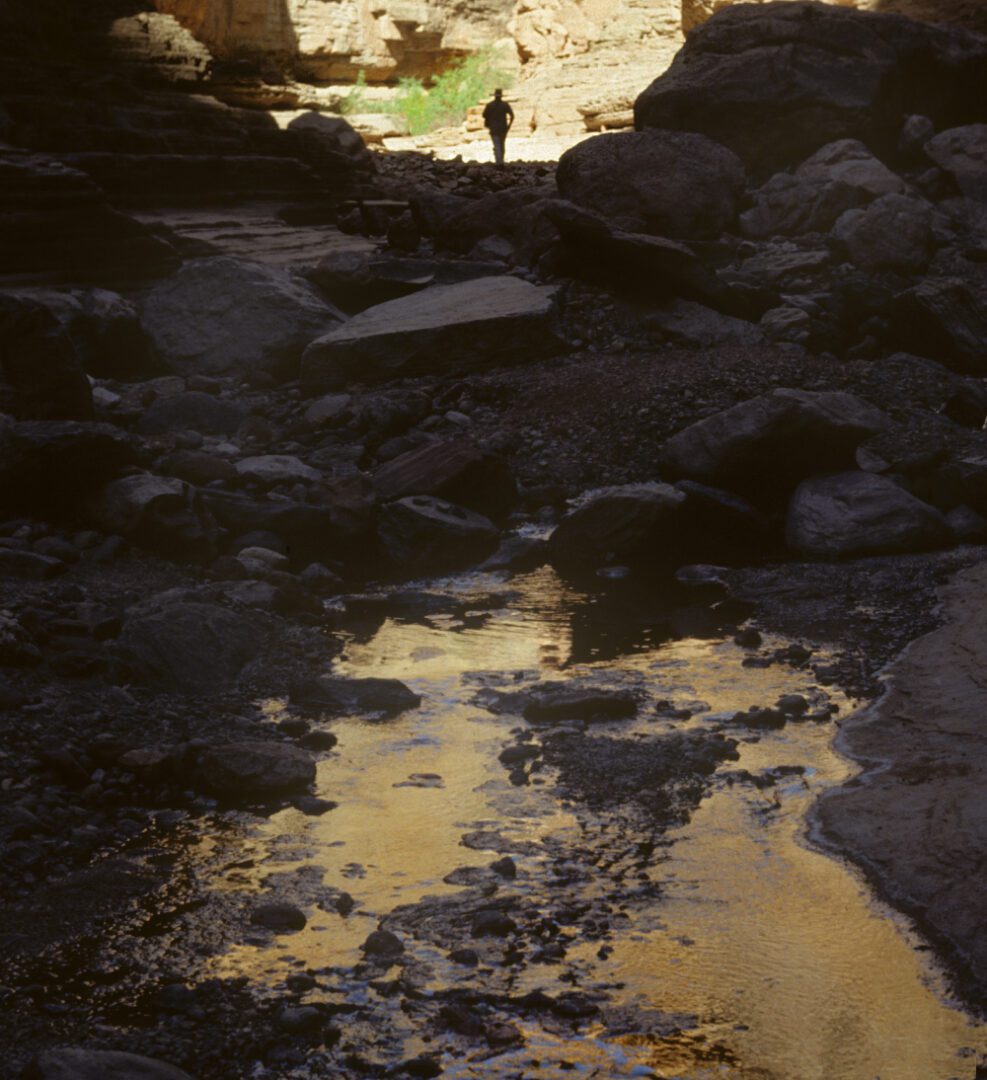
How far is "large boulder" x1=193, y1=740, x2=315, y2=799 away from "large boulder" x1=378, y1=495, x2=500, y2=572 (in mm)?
2349

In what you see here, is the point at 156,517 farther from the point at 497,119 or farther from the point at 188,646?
the point at 497,119

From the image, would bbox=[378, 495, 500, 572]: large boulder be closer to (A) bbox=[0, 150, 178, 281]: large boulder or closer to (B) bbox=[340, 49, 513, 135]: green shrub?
(A) bbox=[0, 150, 178, 281]: large boulder

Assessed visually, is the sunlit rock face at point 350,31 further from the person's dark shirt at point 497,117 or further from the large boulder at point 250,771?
the large boulder at point 250,771

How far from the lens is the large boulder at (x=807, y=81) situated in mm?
12938

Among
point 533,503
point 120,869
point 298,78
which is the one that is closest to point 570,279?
point 533,503

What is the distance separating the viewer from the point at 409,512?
610 centimetres

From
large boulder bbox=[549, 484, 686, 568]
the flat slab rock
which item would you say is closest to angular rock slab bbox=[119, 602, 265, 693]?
the flat slab rock

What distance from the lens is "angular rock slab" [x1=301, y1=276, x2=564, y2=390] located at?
8.15 m

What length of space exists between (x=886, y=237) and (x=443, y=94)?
15.3m

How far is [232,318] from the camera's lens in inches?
348

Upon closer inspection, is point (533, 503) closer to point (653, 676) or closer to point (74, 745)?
point (653, 676)

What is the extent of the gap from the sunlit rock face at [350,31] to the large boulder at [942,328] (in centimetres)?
1544

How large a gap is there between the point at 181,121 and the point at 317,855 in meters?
10.5

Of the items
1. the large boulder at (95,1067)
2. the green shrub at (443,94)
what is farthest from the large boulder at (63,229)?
the green shrub at (443,94)
